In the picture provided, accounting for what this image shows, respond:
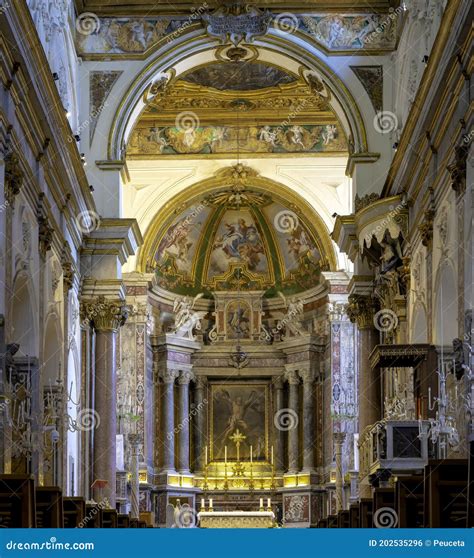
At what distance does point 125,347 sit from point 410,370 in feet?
39.5

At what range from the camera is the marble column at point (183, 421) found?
3712cm

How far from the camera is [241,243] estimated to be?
1519 inches

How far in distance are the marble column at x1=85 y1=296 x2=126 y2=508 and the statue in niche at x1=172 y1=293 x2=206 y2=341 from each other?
9209 millimetres

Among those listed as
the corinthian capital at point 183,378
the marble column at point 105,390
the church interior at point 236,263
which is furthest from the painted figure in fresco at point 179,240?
the marble column at point 105,390

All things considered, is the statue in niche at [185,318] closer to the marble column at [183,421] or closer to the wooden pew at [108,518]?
the marble column at [183,421]

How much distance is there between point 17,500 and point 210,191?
23168mm

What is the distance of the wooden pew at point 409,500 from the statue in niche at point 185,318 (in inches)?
901

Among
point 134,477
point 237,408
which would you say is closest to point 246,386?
point 237,408

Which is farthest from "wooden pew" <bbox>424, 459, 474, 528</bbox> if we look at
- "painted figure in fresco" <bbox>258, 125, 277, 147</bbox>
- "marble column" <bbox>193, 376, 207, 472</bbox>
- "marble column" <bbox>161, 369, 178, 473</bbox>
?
"marble column" <bbox>193, 376, 207, 472</bbox>

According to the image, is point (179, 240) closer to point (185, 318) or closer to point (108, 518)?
point (185, 318)

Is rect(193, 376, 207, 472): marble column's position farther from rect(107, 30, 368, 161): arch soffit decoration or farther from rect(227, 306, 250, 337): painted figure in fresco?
rect(107, 30, 368, 161): arch soffit decoration

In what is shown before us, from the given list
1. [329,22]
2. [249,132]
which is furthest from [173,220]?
[329,22]

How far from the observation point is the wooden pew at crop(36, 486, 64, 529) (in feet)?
47.4

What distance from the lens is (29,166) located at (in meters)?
20.5
